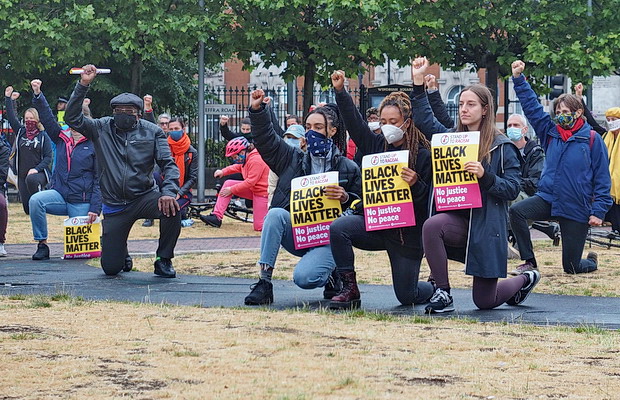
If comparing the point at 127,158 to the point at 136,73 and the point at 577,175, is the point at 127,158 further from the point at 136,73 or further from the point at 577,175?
the point at 136,73

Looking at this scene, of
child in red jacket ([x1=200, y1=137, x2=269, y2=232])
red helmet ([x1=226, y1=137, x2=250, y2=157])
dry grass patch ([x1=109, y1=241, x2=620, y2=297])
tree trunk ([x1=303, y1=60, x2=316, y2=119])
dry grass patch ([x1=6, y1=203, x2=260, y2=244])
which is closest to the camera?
dry grass patch ([x1=109, y1=241, x2=620, y2=297])

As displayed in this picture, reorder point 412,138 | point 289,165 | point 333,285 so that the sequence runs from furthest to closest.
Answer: point 333,285
point 289,165
point 412,138

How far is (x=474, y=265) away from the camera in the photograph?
9.05m

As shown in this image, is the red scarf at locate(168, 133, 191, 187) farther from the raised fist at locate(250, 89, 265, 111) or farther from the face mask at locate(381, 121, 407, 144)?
the face mask at locate(381, 121, 407, 144)

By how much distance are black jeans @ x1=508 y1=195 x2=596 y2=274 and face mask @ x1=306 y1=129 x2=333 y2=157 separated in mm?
3635

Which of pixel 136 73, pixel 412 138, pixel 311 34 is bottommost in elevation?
pixel 412 138

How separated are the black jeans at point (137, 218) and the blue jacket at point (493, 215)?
4042 millimetres

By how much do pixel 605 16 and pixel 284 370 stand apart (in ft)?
73.9

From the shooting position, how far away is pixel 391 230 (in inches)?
370

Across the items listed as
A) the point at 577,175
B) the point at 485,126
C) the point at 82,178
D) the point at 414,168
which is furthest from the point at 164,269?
the point at 485,126

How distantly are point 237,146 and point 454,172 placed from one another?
411 inches

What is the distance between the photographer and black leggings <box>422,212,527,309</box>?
356 inches

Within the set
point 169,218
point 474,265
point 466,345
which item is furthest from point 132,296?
point 466,345

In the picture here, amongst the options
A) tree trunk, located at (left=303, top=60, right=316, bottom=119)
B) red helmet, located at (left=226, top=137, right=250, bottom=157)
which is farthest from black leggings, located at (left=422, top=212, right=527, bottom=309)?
tree trunk, located at (left=303, top=60, right=316, bottom=119)
